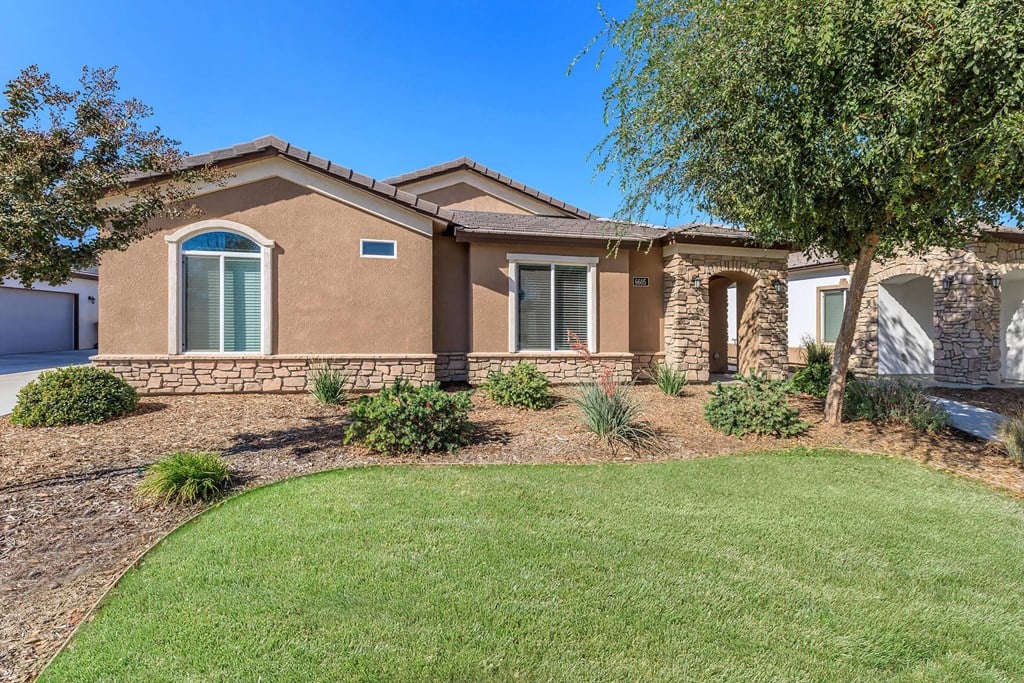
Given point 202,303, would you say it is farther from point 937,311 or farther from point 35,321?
point 35,321

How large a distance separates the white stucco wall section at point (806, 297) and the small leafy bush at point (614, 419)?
40.7ft

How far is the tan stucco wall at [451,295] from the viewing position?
10820 mm

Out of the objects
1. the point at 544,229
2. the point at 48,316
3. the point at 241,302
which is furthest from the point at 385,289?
the point at 48,316

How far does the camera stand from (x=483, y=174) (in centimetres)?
1514

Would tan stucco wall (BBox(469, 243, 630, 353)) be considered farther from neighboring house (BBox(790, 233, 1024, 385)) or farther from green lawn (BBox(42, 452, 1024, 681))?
green lawn (BBox(42, 452, 1024, 681))

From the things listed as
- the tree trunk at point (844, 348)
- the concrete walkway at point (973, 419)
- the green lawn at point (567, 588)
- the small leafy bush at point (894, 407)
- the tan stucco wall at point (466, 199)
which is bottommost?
the green lawn at point (567, 588)

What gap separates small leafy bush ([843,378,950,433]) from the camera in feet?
25.0

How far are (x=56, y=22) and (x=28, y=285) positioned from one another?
5236 millimetres

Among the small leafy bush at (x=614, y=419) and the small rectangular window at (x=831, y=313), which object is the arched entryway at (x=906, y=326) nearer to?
the small rectangular window at (x=831, y=313)

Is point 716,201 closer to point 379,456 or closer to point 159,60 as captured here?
point 379,456

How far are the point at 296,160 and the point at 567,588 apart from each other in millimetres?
9209

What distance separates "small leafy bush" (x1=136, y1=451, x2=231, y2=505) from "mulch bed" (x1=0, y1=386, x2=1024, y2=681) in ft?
0.48

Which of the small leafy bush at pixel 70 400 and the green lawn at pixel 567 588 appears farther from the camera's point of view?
the small leafy bush at pixel 70 400

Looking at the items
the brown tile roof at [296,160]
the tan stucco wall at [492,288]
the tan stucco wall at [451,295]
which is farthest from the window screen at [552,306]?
the brown tile roof at [296,160]
